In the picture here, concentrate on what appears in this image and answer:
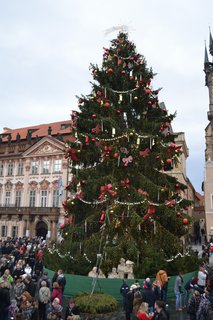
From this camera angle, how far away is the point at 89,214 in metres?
15.3

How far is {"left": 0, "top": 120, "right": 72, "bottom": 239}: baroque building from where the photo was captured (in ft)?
129

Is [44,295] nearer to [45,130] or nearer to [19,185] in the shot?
[19,185]

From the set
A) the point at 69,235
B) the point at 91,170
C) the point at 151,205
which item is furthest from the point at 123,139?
the point at 69,235

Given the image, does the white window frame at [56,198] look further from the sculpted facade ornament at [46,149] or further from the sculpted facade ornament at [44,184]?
the sculpted facade ornament at [46,149]

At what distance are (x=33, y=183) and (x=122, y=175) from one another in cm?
2817

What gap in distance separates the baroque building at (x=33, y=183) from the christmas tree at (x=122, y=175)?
2276 cm

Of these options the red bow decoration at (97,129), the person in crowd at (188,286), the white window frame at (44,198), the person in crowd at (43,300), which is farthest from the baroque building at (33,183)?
the person in crowd at (43,300)

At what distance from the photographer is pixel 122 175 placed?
15109 mm

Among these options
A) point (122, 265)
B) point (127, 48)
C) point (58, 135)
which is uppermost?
point (58, 135)

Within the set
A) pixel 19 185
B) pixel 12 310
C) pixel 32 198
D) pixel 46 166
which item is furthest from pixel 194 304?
pixel 19 185

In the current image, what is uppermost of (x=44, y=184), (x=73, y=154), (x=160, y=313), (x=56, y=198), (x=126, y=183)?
(x=44, y=184)

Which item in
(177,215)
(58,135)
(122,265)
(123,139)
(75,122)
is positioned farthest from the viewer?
(58,135)

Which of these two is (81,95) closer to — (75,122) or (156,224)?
(75,122)

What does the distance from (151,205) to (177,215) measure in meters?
1.34
